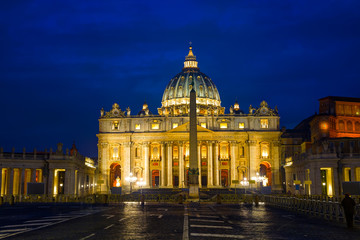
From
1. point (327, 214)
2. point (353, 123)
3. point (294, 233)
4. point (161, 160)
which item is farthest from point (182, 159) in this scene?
point (294, 233)

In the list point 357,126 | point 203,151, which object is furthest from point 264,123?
point 357,126

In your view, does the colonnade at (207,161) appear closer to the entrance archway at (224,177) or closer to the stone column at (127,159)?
the stone column at (127,159)

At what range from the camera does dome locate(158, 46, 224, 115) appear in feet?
466

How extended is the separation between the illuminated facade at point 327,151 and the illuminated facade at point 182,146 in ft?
39.7

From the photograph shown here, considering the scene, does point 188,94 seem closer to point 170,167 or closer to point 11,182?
point 170,167

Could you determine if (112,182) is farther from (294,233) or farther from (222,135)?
(294,233)

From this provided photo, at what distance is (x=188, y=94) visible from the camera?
468ft

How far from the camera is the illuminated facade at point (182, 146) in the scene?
109812 mm

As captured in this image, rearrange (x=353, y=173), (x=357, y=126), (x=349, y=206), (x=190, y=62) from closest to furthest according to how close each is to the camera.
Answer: (x=349, y=206), (x=353, y=173), (x=357, y=126), (x=190, y=62)

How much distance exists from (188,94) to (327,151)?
3245 inches

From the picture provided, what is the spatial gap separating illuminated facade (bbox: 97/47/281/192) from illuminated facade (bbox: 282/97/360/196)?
39.7 ft

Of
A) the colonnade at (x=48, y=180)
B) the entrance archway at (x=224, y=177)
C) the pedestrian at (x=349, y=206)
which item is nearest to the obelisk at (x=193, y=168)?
the colonnade at (x=48, y=180)

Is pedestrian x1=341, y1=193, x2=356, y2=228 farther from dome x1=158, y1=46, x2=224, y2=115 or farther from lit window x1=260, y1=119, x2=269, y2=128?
dome x1=158, y1=46, x2=224, y2=115

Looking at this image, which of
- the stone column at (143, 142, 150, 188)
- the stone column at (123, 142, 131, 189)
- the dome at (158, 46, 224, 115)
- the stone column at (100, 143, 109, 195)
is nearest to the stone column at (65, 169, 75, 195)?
the stone column at (143, 142, 150, 188)
